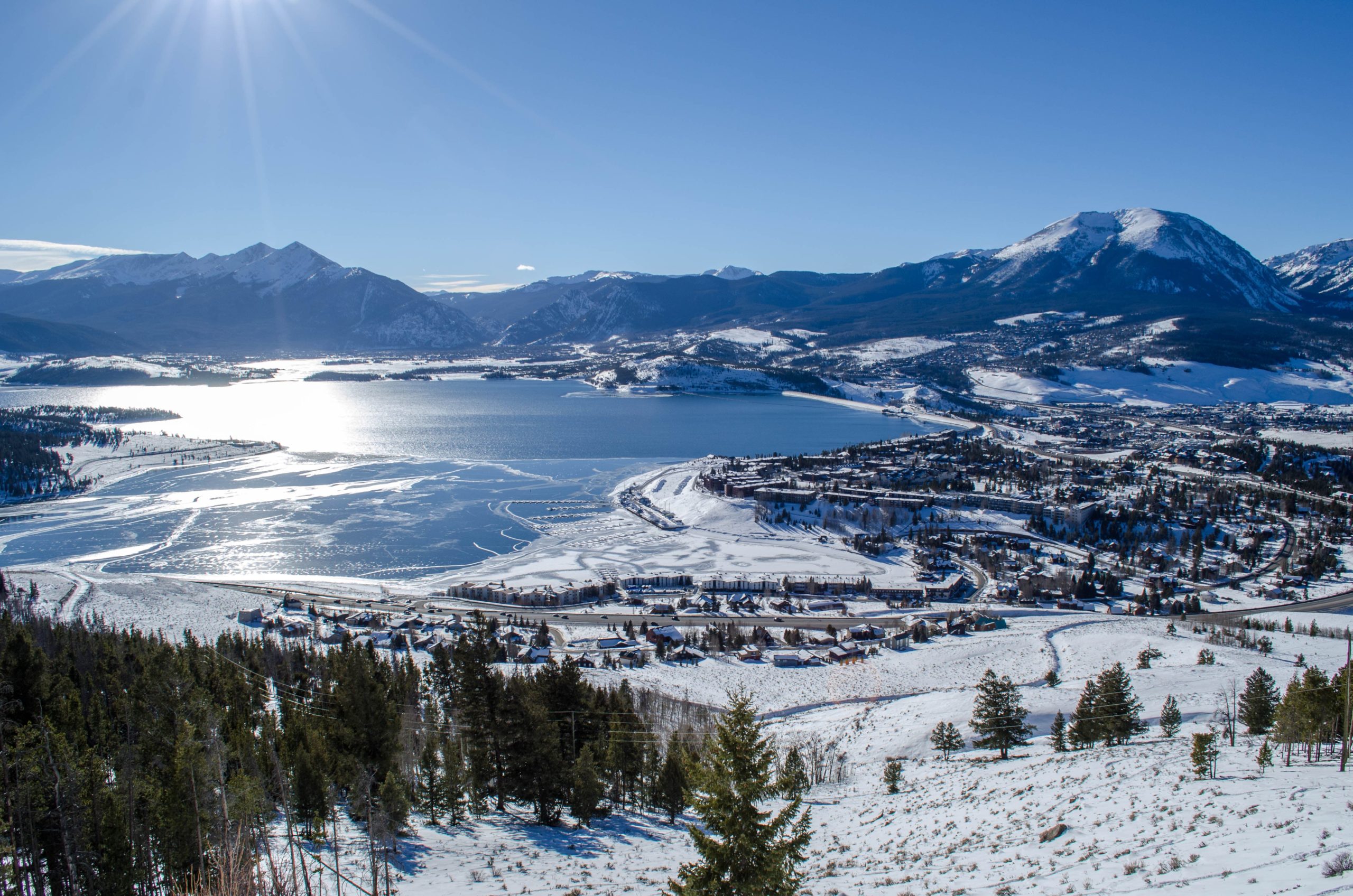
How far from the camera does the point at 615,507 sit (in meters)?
66.4

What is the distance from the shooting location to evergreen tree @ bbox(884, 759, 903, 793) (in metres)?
20.8

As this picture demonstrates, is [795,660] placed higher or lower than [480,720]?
lower

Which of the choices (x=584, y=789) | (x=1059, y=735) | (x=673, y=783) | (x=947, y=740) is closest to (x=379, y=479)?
(x=673, y=783)

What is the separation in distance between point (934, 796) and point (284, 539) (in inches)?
1965

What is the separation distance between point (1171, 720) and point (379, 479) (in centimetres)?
6972

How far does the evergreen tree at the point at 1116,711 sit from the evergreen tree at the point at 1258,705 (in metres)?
2.53

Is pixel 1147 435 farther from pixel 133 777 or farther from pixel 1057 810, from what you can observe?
pixel 133 777

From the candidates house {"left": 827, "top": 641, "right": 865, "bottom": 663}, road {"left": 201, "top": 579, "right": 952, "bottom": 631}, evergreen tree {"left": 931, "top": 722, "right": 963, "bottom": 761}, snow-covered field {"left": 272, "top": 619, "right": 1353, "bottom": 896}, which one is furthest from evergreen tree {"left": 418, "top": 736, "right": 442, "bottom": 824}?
house {"left": 827, "top": 641, "right": 865, "bottom": 663}

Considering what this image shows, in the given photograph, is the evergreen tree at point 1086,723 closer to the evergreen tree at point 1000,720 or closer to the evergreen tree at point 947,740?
the evergreen tree at point 1000,720

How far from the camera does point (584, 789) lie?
61.2 ft

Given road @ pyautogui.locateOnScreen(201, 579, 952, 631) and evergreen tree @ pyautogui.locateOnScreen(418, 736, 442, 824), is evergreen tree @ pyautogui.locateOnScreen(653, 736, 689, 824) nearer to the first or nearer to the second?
evergreen tree @ pyautogui.locateOnScreen(418, 736, 442, 824)

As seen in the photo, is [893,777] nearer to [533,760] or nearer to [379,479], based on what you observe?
[533,760]

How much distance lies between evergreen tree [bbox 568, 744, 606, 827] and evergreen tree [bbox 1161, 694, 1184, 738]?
15784 millimetres

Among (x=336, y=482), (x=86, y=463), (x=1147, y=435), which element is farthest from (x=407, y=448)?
(x=1147, y=435)
